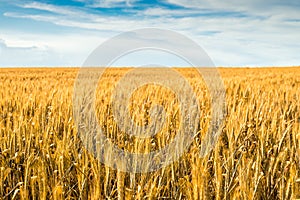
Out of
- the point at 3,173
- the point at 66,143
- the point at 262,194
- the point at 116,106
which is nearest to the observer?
the point at 262,194

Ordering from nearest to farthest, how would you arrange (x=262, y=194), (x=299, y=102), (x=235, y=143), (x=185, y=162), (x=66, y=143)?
(x=262, y=194), (x=185, y=162), (x=66, y=143), (x=235, y=143), (x=299, y=102)

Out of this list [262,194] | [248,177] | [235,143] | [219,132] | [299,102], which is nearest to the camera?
[248,177]

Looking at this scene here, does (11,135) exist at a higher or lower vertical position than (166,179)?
higher

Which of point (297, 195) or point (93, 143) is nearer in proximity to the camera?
point (297, 195)

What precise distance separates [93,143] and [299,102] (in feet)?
8.44

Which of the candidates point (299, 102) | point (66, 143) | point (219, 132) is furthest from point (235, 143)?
point (299, 102)

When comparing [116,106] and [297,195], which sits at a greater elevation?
[116,106]

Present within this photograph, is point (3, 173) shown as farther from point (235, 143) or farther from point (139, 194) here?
point (235, 143)

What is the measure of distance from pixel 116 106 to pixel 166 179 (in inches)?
67.5

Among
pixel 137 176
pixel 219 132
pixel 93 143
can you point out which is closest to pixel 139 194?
pixel 137 176

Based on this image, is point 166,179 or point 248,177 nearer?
point 248,177

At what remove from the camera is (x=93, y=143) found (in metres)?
2.30

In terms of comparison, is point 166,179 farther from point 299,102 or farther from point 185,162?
point 299,102

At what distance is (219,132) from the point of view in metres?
2.43
